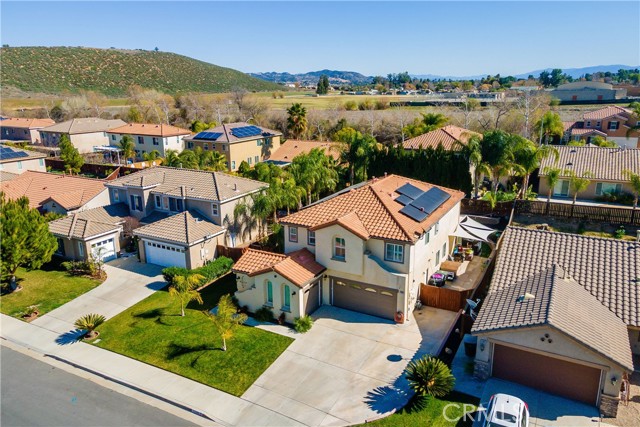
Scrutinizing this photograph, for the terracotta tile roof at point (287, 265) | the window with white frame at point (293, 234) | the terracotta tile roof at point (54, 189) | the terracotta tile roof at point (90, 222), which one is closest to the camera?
the terracotta tile roof at point (287, 265)

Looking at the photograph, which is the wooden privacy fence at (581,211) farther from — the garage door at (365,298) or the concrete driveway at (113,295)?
the concrete driveway at (113,295)

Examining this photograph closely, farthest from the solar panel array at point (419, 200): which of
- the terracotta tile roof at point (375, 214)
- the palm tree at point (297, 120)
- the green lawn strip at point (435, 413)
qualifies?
the palm tree at point (297, 120)

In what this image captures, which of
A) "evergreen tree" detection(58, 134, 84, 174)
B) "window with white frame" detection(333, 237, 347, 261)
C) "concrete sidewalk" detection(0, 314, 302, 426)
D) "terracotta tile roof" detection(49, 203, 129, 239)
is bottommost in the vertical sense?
"concrete sidewalk" detection(0, 314, 302, 426)

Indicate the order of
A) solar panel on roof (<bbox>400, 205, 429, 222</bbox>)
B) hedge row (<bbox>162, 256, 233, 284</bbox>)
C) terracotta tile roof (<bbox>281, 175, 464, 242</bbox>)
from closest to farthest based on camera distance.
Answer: terracotta tile roof (<bbox>281, 175, 464, 242</bbox>) → solar panel on roof (<bbox>400, 205, 429, 222</bbox>) → hedge row (<bbox>162, 256, 233, 284</bbox>)

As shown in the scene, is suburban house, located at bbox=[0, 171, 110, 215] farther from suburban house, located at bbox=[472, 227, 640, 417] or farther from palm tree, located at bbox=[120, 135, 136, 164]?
suburban house, located at bbox=[472, 227, 640, 417]

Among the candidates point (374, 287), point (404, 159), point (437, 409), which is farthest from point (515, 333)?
point (404, 159)

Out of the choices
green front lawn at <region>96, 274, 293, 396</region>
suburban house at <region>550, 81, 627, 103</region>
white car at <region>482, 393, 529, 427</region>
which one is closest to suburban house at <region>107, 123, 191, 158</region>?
green front lawn at <region>96, 274, 293, 396</region>
